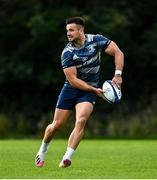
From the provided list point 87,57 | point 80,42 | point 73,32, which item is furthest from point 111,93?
point 73,32

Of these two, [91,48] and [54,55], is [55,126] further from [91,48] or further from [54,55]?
[54,55]

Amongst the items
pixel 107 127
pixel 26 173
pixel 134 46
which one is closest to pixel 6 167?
pixel 26 173

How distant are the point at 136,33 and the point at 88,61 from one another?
27303 millimetres

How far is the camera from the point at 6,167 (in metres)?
14.5

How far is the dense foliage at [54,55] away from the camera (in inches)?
1513

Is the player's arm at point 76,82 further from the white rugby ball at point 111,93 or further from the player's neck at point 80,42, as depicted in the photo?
the player's neck at point 80,42

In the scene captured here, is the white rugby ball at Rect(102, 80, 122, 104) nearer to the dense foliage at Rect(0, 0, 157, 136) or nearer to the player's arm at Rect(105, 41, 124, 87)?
the player's arm at Rect(105, 41, 124, 87)

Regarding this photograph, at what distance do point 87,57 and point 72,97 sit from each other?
68 cm

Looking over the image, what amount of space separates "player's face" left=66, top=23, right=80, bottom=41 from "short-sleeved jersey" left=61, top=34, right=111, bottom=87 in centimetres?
16

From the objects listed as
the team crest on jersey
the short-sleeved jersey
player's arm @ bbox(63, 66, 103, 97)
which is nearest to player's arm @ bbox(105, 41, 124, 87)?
the short-sleeved jersey

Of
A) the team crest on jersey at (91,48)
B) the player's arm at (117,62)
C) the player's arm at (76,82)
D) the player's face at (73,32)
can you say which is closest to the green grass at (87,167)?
the player's arm at (76,82)

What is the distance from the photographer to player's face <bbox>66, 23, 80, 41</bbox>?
14.1m

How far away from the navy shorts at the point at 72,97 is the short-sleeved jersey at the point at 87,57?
193 millimetres

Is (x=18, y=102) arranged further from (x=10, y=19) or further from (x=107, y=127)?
(x=107, y=127)
